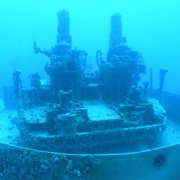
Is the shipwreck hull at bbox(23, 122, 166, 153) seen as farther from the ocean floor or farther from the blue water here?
the blue water

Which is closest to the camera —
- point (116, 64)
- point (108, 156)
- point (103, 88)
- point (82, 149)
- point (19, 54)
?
point (108, 156)

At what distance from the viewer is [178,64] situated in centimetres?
8706

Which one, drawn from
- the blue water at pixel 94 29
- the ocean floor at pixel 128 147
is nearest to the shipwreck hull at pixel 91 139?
the ocean floor at pixel 128 147

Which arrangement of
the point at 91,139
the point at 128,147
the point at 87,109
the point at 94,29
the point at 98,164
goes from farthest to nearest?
the point at 94,29
the point at 87,109
the point at 128,147
the point at 91,139
the point at 98,164

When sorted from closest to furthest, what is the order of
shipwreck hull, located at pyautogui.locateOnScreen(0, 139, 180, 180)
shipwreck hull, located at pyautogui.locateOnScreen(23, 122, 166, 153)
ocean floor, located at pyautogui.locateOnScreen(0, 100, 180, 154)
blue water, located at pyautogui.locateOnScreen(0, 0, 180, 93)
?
shipwreck hull, located at pyautogui.locateOnScreen(0, 139, 180, 180)
shipwreck hull, located at pyautogui.locateOnScreen(23, 122, 166, 153)
ocean floor, located at pyautogui.locateOnScreen(0, 100, 180, 154)
blue water, located at pyautogui.locateOnScreen(0, 0, 180, 93)

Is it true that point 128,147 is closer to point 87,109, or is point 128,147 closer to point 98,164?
point 87,109

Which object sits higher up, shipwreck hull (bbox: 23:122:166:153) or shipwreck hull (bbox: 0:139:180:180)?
shipwreck hull (bbox: 0:139:180:180)

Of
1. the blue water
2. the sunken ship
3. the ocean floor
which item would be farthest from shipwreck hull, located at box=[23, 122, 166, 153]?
the blue water

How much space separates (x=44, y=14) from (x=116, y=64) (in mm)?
105891

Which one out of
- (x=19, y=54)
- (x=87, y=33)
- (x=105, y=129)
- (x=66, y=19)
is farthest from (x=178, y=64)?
(x=105, y=129)

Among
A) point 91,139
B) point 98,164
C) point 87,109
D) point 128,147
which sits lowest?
point 128,147

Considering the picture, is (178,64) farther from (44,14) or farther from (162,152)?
(162,152)

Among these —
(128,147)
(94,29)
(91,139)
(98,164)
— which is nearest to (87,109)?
(91,139)

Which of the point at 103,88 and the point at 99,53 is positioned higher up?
the point at 99,53
